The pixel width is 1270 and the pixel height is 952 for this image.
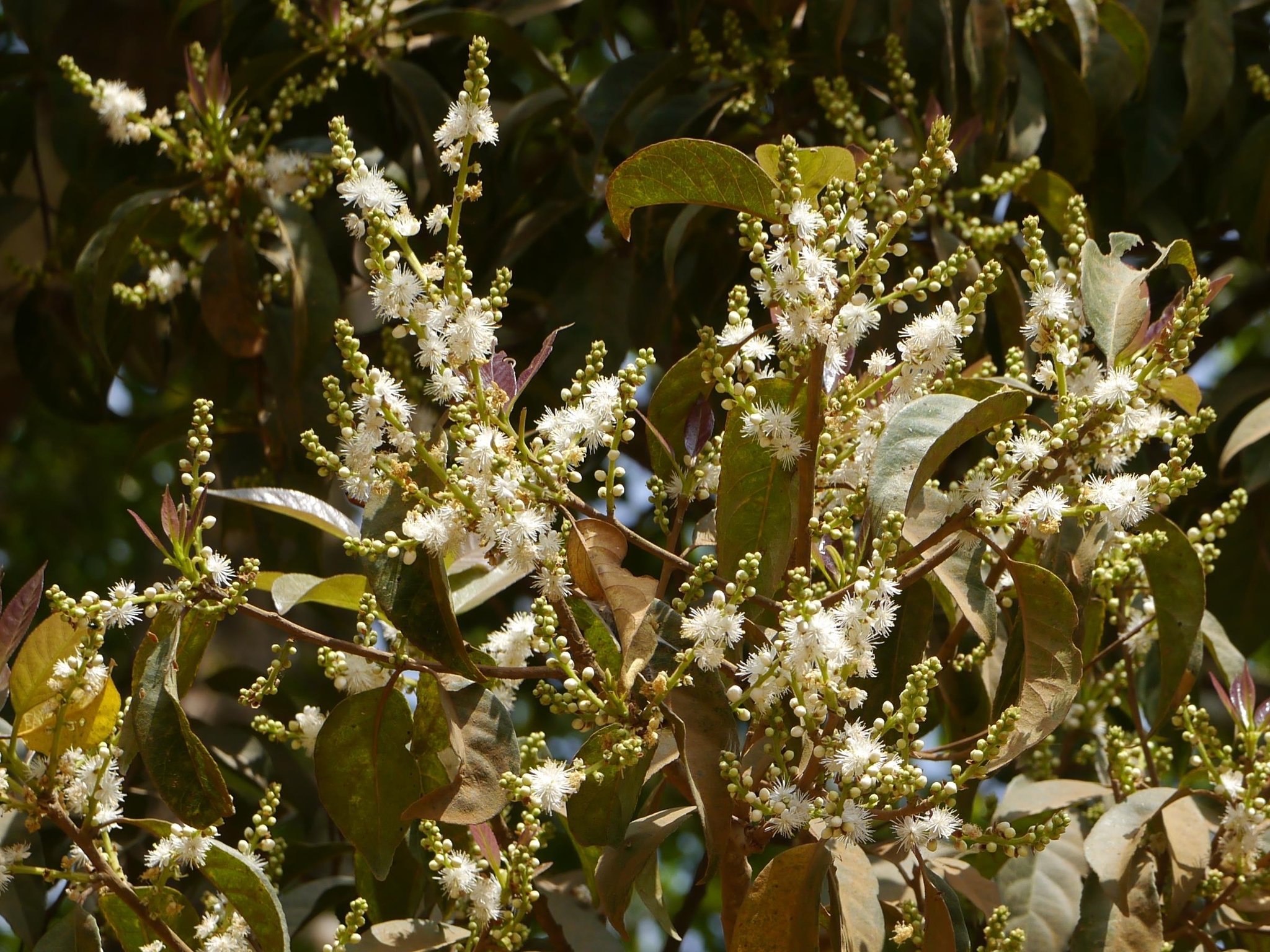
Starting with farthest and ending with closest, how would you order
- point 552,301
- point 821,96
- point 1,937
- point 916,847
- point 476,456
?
point 1,937, point 552,301, point 821,96, point 916,847, point 476,456

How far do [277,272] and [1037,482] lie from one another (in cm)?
136

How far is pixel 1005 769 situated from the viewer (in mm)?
1941

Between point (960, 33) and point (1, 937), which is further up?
point (960, 33)

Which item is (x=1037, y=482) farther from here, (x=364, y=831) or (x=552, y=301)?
(x=552, y=301)

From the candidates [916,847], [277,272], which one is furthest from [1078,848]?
[277,272]

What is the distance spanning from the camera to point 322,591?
42.8 inches

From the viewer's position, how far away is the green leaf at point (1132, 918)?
3.74ft

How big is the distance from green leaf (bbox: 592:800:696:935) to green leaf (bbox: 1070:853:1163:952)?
0.43 m

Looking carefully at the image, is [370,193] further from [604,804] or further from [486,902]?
[486,902]

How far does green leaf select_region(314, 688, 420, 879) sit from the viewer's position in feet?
3.30

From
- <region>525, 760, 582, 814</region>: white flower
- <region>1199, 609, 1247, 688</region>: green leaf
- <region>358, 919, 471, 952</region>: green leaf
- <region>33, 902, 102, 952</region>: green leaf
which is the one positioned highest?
<region>525, 760, 582, 814</region>: white flower

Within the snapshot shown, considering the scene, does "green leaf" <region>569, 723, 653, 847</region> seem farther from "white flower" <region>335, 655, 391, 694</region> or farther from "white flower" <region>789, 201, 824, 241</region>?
"white flower" <region>789, 201, 824, 241</region>

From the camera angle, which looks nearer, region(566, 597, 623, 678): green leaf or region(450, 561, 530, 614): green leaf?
region(566, 597, 623, 678): green leaf

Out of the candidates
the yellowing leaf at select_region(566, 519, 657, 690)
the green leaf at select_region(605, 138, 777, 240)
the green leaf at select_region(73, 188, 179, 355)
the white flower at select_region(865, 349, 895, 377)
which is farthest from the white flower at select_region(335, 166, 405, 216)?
the green leaf at select_region(73, 188, 179, 355)
